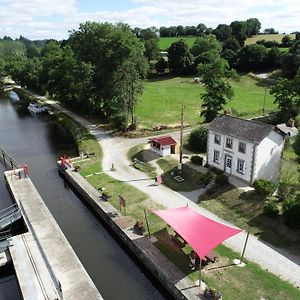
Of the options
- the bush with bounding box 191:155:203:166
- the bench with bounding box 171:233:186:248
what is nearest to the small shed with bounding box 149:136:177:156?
the bush with bounding box 191:155:203:166

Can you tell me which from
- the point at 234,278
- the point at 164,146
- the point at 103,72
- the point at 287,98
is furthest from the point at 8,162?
the point at 287,98

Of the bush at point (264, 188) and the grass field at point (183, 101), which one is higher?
the bush at point (264, 188)

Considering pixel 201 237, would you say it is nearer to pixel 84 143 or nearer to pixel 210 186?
pixel 210 186

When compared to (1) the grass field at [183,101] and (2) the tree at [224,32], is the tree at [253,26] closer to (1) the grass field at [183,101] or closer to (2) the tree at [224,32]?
(2) the tree at [224,32]

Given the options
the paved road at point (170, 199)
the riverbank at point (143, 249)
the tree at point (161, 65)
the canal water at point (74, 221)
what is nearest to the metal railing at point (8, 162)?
the canal water at point (74, 221)

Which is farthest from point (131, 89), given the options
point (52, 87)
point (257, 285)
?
point (257, 285)

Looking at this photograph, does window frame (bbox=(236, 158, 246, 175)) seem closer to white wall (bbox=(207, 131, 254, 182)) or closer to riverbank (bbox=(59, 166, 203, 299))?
white wall (bbox=(207, 131, 254, 182))
